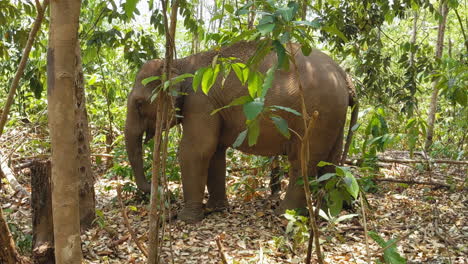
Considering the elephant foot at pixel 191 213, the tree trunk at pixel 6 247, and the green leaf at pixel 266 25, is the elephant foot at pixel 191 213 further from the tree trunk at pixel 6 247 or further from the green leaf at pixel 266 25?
the green leaf at pixel 266 25

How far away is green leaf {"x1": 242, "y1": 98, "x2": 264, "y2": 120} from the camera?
1715 mm

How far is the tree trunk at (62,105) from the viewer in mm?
1620

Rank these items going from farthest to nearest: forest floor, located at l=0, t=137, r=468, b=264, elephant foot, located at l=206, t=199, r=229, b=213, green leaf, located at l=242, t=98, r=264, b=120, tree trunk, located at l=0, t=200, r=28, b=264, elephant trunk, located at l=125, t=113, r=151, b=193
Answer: elephant foot, located at l=206, t=199, r=229, b=213
elephant trunk, located at l=125, t=113, r=151, b=193
forest floor, located at l=0, t=137, r=468, b=264
tree trunk, located at l=0, t=200, r=28, b=264
green leaf, located at l=242, t=98, r=264, b=120

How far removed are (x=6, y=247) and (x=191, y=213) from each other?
221 centimetres

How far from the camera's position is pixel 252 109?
1748mm

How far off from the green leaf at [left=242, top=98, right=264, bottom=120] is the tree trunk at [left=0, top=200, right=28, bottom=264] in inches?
69.8

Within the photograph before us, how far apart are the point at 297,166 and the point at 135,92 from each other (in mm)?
1940

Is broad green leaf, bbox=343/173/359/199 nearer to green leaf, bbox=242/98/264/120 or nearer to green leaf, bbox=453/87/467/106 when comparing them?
green leaf, bbox=242/98/264/120

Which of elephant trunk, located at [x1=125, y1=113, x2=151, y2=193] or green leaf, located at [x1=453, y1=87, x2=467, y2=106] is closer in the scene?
green leaf, located at [x1=453, y1=87, x2=467, y2=106]

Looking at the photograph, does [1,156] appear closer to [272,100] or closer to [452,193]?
[272,100]

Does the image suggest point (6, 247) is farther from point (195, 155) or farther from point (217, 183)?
point (217, 183)

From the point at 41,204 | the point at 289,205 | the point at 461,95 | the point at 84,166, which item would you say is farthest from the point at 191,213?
the point at 461,95

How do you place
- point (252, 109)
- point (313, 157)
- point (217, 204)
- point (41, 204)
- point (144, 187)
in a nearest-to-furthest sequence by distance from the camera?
point (252, 109), point (41, 204), point (313, 157), point (144, 187), point (217, 204)

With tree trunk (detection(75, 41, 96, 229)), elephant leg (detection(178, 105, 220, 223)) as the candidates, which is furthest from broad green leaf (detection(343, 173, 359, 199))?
elephant leg (detection(178, 105, 220, 223))
